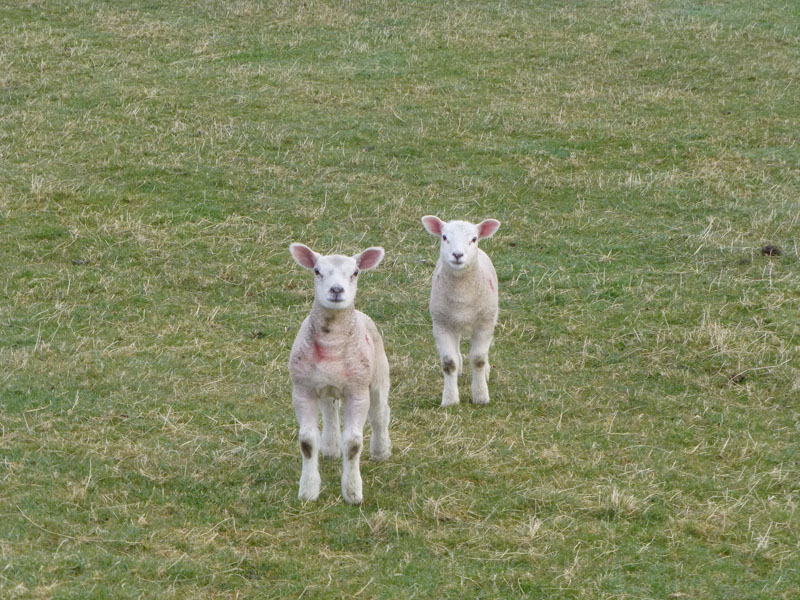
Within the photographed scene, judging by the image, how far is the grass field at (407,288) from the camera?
659cm

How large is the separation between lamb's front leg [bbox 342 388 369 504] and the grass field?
4.9 inches

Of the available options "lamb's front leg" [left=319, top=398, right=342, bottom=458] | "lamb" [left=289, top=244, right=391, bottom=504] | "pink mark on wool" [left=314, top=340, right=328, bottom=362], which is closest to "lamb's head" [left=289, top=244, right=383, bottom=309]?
Answer: "lamb" [left=289, top=244, right=391, bottom=504]

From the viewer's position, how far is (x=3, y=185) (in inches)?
548

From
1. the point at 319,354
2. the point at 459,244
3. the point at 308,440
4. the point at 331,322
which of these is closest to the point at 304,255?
the point at 331,322

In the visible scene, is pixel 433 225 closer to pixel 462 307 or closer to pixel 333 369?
pixel 462 307

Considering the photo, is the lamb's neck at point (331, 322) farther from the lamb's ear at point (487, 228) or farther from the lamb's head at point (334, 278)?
the lamb's ear at point (487, 228)

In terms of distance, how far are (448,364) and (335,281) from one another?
2140mm

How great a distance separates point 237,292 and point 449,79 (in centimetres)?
817

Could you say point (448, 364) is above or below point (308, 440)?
below

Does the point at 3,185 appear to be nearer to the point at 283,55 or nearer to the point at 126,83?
the point at 126,83

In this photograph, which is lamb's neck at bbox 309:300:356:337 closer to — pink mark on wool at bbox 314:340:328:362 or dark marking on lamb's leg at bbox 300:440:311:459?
pink mark on wool at bbox 314:340:328:362

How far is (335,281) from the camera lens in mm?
6973

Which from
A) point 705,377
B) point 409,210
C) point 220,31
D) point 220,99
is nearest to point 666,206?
point 409,210

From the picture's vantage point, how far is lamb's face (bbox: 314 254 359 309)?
274 inches
